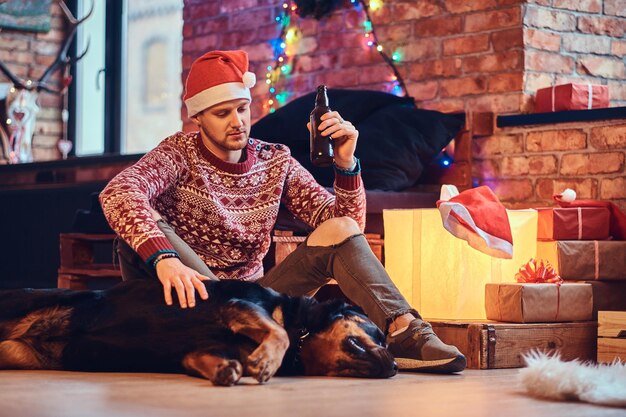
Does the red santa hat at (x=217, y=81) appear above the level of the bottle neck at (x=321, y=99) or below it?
above

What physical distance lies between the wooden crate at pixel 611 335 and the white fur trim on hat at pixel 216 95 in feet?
4.20

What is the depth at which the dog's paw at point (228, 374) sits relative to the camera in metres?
2.56

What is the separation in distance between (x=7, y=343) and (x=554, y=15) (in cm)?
262

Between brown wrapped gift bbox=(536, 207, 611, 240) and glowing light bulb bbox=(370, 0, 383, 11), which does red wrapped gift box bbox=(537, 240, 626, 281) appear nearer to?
brown wrapped gift bbox=(536, 207, 611, 240)

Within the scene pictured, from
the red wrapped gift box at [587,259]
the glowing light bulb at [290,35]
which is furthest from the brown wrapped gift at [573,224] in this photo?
the glowing light bulb at [290,35]

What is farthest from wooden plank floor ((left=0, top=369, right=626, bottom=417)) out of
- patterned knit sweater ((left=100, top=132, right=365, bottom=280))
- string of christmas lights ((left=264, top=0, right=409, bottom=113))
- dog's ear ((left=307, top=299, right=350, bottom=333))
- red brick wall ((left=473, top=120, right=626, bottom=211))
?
string of christmas lights ((left=264, top=0, right=409, bottom=113))

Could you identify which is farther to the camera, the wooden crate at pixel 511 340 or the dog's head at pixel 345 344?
the wooden crate at pixel 511 340

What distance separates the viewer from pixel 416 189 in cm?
469

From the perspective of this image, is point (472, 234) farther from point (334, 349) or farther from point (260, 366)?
point (260, 366)

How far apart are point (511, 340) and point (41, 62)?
473 centimetres

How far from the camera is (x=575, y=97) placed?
4.25 m

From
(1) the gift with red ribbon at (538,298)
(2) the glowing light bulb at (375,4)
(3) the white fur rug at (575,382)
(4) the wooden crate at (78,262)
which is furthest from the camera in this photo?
(2) the glowing light bulb at (375,4)

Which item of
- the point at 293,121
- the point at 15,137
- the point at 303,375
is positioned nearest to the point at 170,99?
the point at 15,137

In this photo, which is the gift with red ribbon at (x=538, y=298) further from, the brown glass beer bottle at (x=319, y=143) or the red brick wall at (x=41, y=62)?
the red brick wall at (x=41, y=62)
